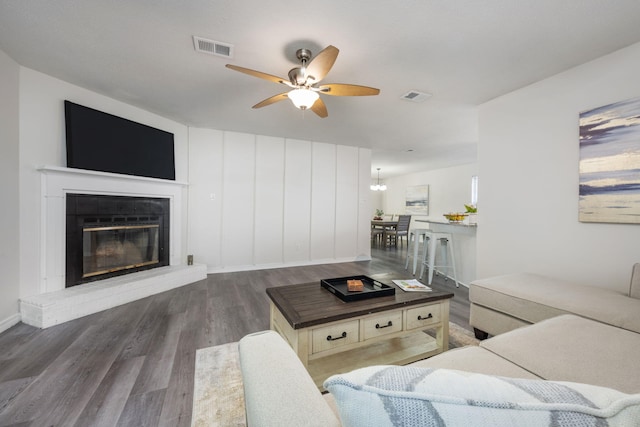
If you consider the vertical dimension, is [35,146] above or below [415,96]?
below

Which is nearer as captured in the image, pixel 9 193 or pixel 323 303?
pixel 323 303

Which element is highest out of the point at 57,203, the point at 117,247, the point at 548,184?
the point at 548,184

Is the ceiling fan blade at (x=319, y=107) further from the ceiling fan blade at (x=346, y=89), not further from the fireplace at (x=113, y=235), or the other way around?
the fireplace at (x=113, y=235)

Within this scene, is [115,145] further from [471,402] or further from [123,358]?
[471,402]


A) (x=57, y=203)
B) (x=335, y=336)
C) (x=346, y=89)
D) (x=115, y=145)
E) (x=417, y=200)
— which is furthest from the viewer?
(x=417, y=200)

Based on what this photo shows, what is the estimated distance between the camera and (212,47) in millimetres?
2123

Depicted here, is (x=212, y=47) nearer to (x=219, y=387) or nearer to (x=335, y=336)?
(x=335, y=336)

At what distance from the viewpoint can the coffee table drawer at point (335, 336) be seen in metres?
1.49

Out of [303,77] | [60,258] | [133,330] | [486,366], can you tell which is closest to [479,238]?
[486,366]

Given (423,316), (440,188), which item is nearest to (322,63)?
(423,316)

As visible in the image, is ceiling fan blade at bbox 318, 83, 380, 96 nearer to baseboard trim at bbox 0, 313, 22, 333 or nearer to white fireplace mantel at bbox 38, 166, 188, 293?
white fireplace mantel at bbox 38, 166, 188, 293

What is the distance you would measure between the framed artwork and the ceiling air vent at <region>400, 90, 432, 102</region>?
608 centimetres

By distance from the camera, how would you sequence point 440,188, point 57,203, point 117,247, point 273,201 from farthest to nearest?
point 440,188, point 273,201, point 117,247, point 57,203

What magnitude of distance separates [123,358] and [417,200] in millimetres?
8795
